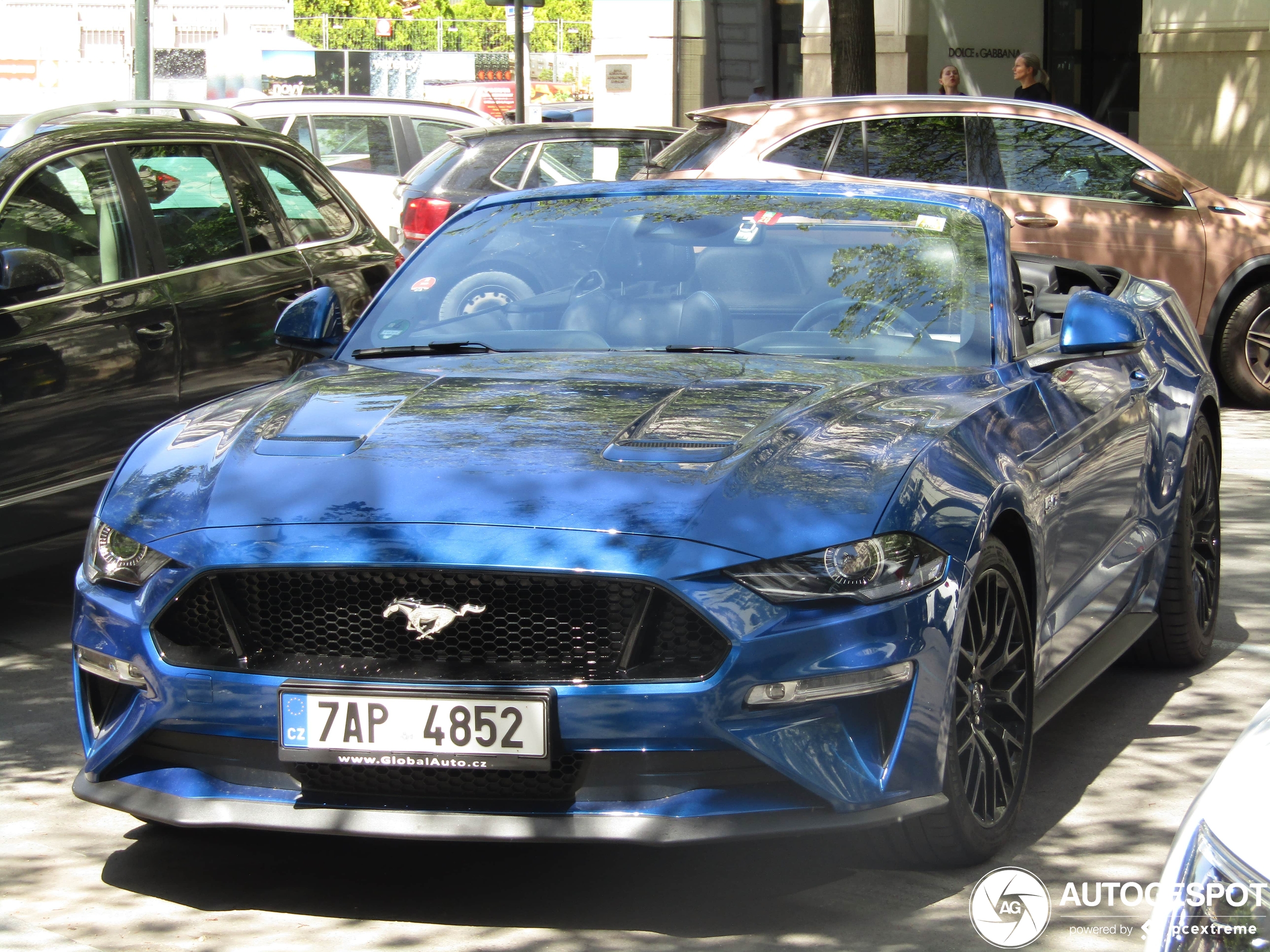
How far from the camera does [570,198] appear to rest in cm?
561

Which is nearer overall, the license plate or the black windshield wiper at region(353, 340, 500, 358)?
the license plate

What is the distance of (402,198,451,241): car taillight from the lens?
13867 millimetres

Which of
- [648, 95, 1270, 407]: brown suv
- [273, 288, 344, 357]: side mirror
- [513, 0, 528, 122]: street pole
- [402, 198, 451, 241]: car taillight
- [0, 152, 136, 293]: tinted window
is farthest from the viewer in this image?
[513, 0, 528, 122]: street pole

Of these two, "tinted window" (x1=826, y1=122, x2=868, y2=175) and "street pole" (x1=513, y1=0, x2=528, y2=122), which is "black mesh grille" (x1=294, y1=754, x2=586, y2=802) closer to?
"tinted window" (x1=826, y1=122, x2=868, y2=175)

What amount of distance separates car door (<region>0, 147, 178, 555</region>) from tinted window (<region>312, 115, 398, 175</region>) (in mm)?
11598

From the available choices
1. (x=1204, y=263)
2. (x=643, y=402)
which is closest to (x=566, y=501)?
(x=643, y=402)

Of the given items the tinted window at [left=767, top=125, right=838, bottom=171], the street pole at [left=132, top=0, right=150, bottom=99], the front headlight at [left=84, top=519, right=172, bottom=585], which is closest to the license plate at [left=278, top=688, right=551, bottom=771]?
the front headlight at [left=84, top=519, right=172, bottom=585]

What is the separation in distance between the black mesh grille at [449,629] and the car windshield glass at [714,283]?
1.47m

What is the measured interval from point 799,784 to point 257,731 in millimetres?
1105

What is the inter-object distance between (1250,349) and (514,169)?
6.05m

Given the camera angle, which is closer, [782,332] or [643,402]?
[643,402]

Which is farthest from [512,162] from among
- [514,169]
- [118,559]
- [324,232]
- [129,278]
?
[118,559]

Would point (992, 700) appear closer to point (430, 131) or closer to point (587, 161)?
point (587, 161)

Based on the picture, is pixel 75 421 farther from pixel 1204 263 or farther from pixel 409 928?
pixel 1204 263
